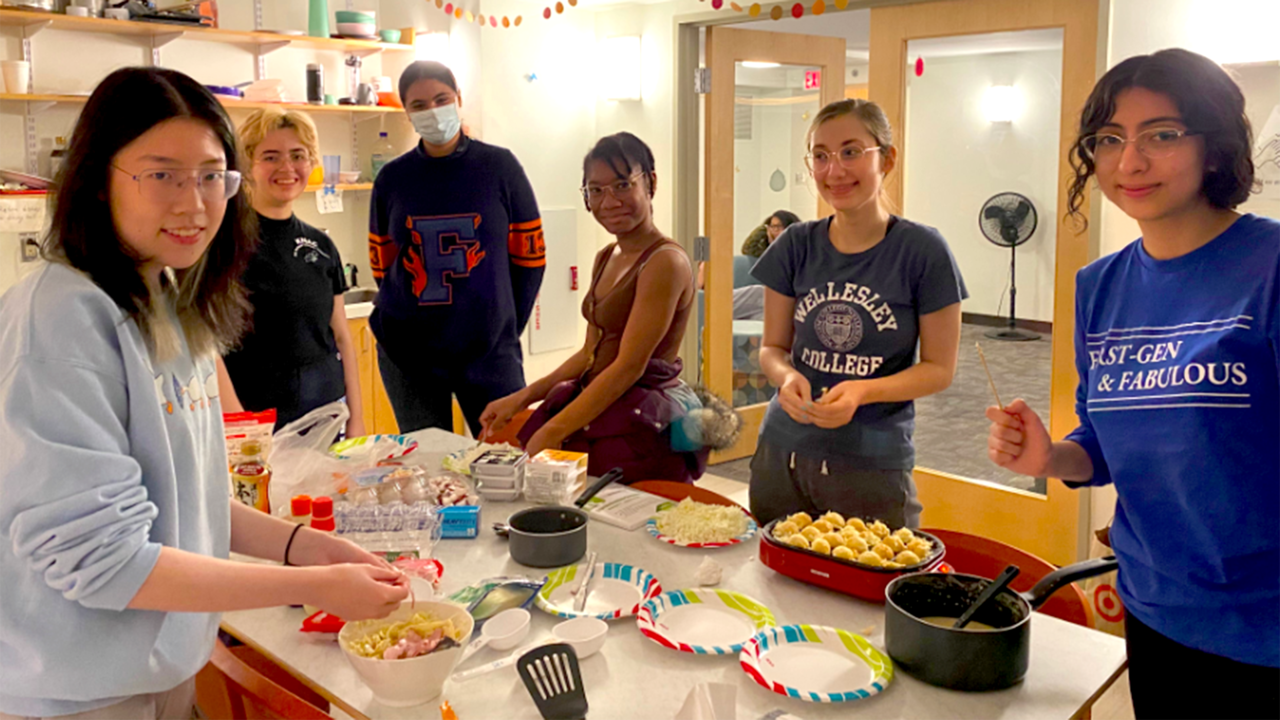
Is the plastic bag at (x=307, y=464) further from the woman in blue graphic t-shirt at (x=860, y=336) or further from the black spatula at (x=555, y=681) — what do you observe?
the woman in blue graphic t-shirt at (x=860, y=336)

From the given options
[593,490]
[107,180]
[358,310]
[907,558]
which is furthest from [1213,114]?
[358,310]

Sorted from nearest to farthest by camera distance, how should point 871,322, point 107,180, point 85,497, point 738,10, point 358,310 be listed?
point 85,497 → point 107,180 → point 871,322 → point 738,10 → point 358,310

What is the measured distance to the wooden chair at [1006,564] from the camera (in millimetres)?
1620

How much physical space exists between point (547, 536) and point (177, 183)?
0.85m

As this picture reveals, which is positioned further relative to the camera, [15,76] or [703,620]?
[15,76]

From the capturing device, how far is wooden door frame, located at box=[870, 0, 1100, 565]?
3.45 metres

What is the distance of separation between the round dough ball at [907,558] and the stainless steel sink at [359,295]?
12.7 feet

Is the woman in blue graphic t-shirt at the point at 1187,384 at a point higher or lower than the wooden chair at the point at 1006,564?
higher

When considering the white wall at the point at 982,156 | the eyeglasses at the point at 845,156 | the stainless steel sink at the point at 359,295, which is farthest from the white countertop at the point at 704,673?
the stainless steel sink at the point at 359,295

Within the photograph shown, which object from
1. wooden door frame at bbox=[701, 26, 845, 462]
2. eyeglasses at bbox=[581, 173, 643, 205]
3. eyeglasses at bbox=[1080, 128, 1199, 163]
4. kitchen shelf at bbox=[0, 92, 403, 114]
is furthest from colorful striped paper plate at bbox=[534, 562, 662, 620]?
wooden door frame at bbox=[701, 26, 845, 462]

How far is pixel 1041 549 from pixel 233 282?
10.7ft

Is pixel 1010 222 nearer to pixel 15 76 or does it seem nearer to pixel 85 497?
pixel 85 497

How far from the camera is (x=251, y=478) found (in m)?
1.85

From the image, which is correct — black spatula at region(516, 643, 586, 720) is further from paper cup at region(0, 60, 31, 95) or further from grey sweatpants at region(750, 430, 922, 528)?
paper cup at region(0, 60, 31, 95)
